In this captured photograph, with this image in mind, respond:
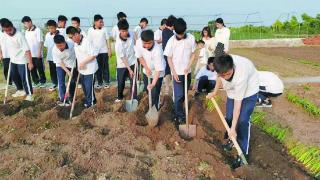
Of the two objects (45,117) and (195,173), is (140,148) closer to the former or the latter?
(195,173)

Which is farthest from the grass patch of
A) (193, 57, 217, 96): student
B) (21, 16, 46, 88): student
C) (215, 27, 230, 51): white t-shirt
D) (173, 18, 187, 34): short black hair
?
(21, 16, 46, 88): student

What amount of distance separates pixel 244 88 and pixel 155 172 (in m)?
1.33

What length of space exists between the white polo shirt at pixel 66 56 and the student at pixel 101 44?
1354 millimetres

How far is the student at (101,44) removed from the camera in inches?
356

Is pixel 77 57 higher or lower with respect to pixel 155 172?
higher

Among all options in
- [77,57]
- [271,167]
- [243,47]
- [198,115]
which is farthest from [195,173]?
[243,47]

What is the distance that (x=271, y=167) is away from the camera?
17.2ft

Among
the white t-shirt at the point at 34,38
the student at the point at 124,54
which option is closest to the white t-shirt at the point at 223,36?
the student at the point at 124,54

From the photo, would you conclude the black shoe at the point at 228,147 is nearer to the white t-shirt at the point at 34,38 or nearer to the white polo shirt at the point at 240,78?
the white polo shirt at the point at 240,78

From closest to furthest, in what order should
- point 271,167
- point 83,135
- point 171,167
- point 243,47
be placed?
1. point 171,167
2. point 271,167
3. point 83,135
4. point 243,47

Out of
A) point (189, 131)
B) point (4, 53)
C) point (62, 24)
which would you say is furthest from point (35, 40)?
point (189, 131)

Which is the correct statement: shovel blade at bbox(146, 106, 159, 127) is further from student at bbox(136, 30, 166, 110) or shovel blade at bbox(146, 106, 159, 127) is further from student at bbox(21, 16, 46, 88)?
student at bbox(21, 16, 46, 88)

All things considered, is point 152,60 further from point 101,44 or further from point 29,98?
point 29,98

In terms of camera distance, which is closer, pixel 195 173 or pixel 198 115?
pixel 195 173
